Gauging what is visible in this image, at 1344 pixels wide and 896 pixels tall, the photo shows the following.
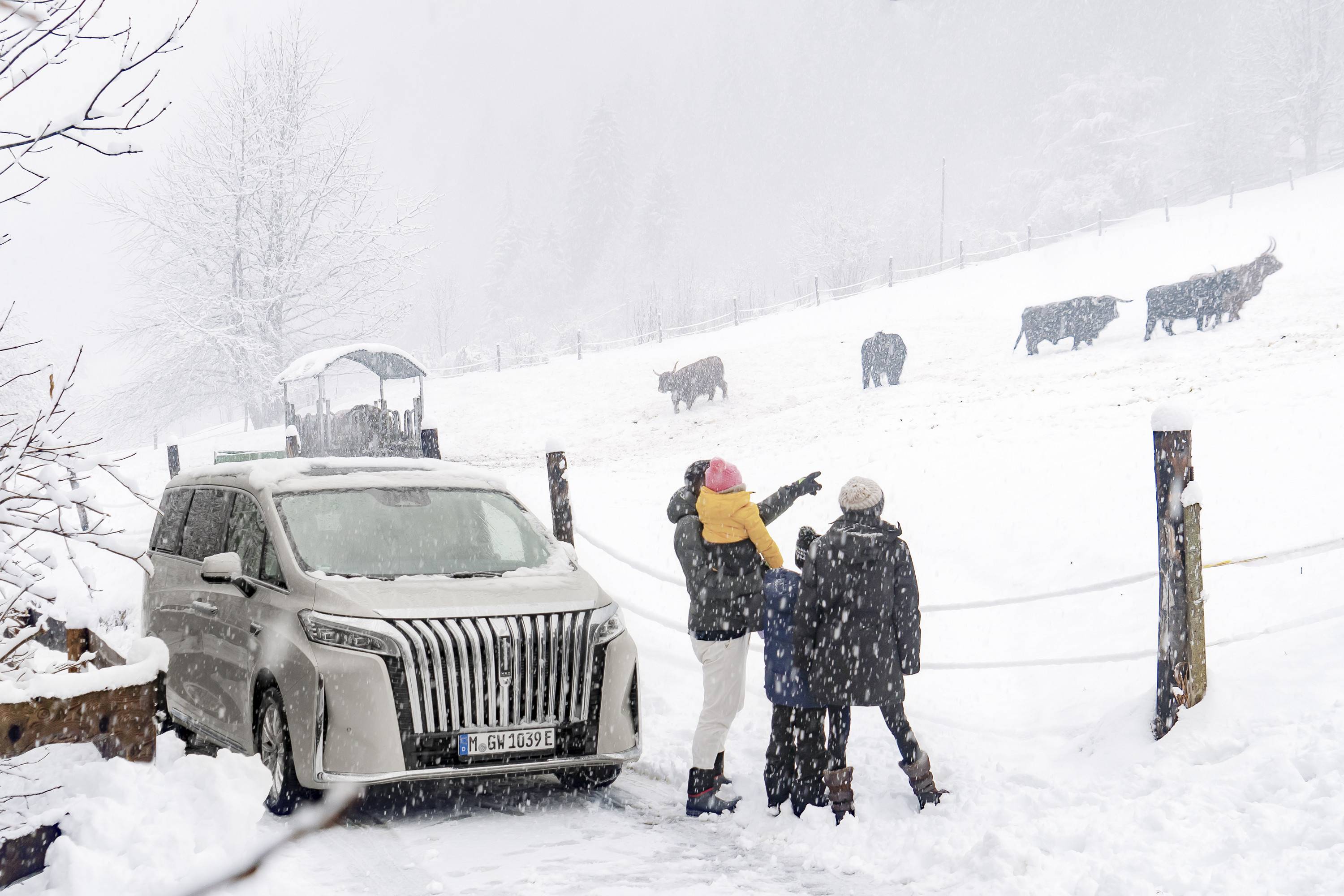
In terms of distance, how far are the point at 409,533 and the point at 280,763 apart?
1.47 meters

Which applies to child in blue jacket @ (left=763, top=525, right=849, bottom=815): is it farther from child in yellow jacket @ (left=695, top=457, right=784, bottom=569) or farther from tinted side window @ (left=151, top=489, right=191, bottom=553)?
tinted side window @ (left=151, top=489, right=191, bottom=553)

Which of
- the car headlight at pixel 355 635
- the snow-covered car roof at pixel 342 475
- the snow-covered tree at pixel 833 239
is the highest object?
the snow-covered tree at pixel 833 239

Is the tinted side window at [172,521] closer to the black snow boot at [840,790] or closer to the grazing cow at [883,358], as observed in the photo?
the black snow boot at [840,790]

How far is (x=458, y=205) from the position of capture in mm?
164000

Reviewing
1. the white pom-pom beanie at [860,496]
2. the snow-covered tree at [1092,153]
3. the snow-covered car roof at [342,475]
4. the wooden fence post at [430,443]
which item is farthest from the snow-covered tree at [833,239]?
the white pom-pom beanie at [860,496]

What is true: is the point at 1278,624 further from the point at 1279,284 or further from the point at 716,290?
the point at 716,290

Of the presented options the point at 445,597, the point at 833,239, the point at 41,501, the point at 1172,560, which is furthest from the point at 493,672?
the point at 833,239

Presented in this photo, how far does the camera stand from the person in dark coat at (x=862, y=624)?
4.97 meters

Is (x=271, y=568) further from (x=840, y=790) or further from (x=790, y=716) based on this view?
(x=840, y=790)

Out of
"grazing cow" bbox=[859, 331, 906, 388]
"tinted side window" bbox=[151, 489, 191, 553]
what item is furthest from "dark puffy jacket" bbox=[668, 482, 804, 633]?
"grazing cow" bbox=[859, 331, 906, 388]

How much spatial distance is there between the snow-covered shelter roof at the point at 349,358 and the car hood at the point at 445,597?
17.2 m

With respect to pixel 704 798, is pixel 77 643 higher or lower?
higher

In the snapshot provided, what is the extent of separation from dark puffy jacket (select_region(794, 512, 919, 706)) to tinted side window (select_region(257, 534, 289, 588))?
2.72 metres

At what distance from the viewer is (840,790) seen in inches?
198
